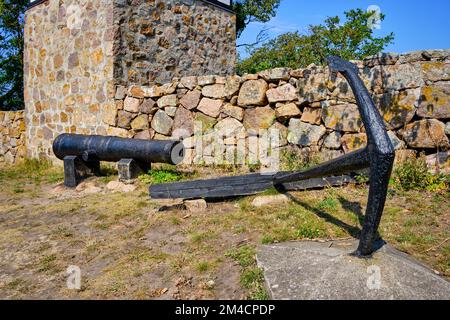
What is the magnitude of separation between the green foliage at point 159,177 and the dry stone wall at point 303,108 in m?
0.83

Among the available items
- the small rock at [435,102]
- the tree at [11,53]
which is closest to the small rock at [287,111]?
the small rock at [435,102]

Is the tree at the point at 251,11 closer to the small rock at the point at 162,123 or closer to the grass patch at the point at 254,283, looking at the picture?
the small rock at the point at 162,123

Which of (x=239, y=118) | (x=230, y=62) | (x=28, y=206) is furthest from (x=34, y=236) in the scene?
(x=230, y=62)

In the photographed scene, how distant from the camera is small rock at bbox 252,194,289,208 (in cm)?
397

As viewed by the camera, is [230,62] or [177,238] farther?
[230,62]

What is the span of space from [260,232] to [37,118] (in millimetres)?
7590

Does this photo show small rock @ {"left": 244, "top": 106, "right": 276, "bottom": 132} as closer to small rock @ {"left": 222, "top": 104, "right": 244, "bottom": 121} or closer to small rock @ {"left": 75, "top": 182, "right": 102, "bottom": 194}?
small rock @ {"left": 222, "top": 104, "right": 244, "bottom": 121}

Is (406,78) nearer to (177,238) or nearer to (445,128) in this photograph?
(445,128)

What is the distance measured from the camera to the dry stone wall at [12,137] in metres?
9.27

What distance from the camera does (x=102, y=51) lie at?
6.86 meters

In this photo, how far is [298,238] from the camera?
2.97 m

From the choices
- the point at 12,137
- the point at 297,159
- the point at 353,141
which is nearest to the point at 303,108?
the point at 297,159

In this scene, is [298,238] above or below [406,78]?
below

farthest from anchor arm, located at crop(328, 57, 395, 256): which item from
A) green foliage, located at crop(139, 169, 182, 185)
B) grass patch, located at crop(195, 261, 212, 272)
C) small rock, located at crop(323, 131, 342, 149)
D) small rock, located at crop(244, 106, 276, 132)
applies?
green foliage, located at crop(139, 169, 182, 185)
